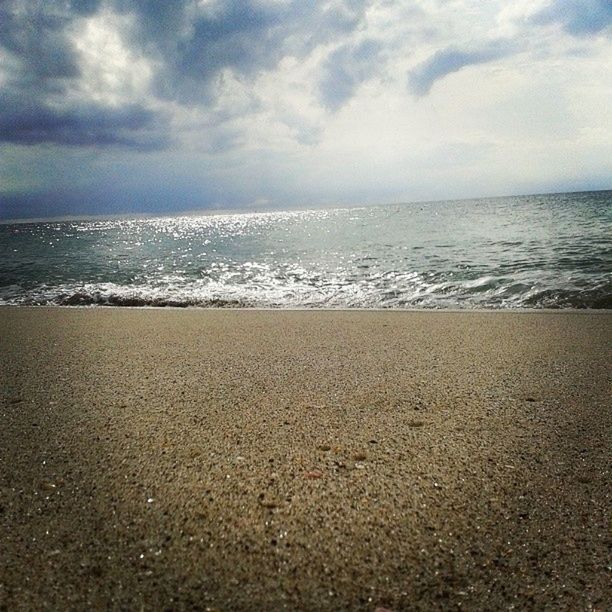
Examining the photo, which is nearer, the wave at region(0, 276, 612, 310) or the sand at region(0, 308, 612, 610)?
the sand at region(0, 308, 612, 610)

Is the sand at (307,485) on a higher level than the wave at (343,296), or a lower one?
higher

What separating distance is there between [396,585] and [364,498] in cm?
34

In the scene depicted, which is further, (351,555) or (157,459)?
(157,459)

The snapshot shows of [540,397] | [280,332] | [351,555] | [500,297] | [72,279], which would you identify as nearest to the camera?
[351,555]

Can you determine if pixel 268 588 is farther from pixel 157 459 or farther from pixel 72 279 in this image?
pixel 72 279

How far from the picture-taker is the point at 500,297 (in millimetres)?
7414

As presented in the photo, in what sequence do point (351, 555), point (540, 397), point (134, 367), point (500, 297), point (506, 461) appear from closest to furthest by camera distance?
point (351, 555), point (506, 461), point (540, 397), point (134, 367), point (500, 297)

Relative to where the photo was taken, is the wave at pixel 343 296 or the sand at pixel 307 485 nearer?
the sand at pixel 307 485

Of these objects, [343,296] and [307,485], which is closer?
[307,485]

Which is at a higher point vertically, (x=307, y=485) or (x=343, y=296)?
(x=307, y=485)

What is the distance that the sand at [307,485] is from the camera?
1076mm

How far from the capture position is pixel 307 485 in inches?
58.1

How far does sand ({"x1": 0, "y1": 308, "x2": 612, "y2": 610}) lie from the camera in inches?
42.4


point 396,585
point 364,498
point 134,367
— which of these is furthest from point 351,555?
point 134,367
